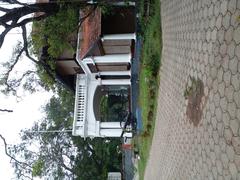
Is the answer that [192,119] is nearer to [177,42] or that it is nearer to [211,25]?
[211,25]

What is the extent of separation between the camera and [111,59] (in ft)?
78.0

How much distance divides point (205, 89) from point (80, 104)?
63.0ft

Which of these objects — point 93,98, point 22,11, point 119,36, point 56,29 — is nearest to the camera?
point 22,11

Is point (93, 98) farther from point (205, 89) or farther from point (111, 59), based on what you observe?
point (205, 89)

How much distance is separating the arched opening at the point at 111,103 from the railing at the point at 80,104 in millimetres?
696

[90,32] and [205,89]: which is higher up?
[90,32]

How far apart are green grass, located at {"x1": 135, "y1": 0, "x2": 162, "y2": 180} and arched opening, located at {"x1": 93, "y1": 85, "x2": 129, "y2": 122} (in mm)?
7601

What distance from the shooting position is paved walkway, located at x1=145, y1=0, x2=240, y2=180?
6.32 meters

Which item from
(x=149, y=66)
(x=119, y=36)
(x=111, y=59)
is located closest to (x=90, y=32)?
(x=119, y=36)

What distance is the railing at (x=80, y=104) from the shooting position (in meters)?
25.9

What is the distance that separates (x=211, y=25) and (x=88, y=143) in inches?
1198

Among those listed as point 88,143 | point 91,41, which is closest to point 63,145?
point 88,143

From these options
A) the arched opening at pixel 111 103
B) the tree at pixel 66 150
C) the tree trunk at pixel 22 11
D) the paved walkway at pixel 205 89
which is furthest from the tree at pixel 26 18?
the tree at pixel 66 150

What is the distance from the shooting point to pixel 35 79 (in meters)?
23.7
